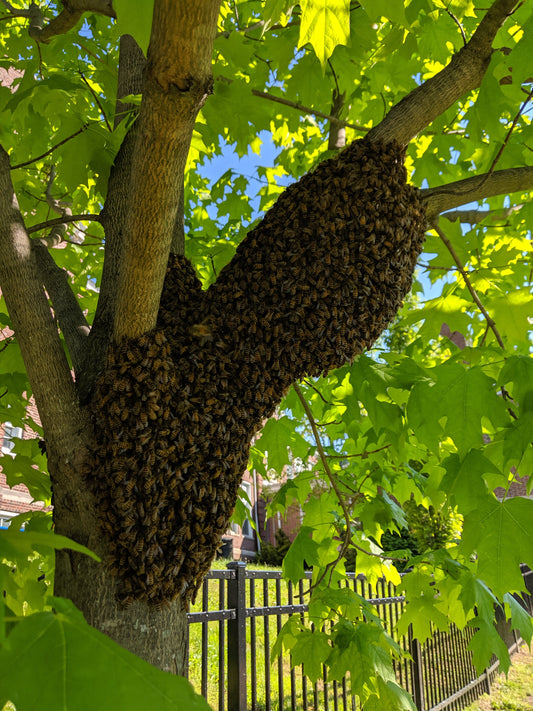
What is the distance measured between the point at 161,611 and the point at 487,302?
235 centimetres

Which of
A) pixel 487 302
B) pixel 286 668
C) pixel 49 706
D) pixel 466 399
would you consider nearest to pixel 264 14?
pixel 466 399

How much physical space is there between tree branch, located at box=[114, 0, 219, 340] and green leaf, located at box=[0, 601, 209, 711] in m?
1.02

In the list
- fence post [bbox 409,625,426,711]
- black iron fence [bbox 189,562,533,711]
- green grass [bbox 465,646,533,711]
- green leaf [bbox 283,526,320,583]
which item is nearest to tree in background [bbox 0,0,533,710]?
green leaf [bbox 283,526,320,583]

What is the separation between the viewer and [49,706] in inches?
28.1

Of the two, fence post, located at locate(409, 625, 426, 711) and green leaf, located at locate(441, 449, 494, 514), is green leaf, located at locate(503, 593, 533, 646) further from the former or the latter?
fence post, located at locate(409, 625, 426, 711)

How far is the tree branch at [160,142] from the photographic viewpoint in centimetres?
112

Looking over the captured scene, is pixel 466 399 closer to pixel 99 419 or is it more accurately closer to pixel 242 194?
pixel 99 419

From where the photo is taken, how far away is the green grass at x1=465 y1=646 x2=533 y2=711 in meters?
7.51

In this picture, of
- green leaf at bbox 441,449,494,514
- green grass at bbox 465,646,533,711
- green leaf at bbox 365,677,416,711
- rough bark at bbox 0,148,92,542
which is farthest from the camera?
green grass at bbox 465,646,533,711

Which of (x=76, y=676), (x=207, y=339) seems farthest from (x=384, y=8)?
(x=76, y=676)

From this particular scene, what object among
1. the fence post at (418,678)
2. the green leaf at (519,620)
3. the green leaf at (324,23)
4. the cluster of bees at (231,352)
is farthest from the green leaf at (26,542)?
the fence post at (418,678)

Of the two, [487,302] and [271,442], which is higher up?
[487,302]

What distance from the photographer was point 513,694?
813 centimetres

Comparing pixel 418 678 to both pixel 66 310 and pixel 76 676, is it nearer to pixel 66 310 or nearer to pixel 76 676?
pixel 66 310
